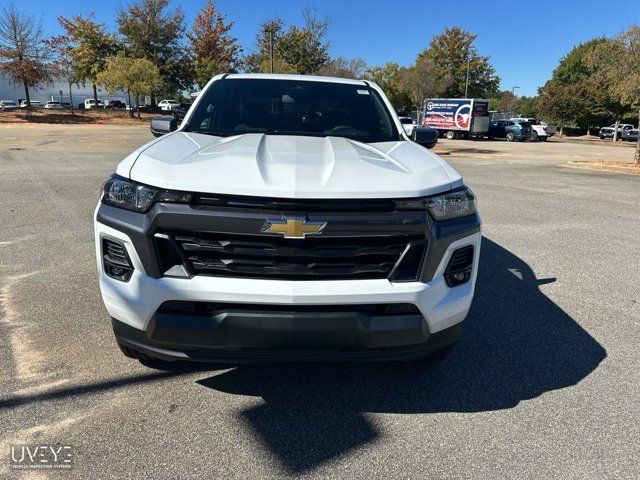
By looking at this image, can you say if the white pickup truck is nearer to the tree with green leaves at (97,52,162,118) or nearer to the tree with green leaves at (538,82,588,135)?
the tree with green leaves at (97,52,162,118)

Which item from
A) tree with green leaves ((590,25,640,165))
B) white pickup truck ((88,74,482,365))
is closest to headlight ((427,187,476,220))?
white pickup truck ((88,74,482,365))

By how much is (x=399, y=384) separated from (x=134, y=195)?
73.9 inches

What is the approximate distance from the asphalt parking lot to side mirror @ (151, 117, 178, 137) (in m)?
1.52

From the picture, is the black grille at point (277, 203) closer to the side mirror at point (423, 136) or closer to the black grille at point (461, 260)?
the black grille at point (461, 260)

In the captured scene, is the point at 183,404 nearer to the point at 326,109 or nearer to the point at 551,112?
the point at 326,109

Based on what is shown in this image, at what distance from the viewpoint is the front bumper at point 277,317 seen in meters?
2.20

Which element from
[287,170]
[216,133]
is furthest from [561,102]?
[287,170]

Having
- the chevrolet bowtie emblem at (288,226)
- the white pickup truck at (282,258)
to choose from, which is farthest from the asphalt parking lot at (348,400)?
the chevrolet bowtie emblem at (288,226)

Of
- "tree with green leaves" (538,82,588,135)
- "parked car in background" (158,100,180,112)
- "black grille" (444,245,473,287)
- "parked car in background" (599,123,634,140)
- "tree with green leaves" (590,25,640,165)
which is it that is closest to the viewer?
"black grille" (444,245,473,287)

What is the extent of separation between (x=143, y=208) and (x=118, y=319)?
0.59m

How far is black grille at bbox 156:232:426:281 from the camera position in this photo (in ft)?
7.35

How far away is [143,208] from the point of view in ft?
7.47

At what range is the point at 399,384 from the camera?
2957 mm

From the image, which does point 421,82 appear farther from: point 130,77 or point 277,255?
point 277,255
